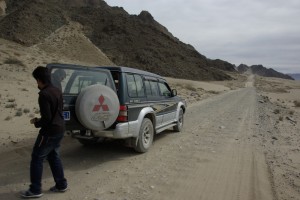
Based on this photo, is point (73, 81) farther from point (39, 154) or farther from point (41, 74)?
point (39, 154)

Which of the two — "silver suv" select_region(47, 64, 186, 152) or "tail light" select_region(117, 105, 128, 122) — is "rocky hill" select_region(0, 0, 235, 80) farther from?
"tail light" select_region(117, 105, 128, 122)

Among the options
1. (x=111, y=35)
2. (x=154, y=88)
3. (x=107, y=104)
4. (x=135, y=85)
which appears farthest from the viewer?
(x=111, y=35)

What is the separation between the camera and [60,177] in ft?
18.6

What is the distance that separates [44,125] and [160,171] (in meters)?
2.70

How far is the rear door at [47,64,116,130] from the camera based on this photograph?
678 cm

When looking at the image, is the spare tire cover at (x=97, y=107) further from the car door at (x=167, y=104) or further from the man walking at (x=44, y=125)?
the car door at (x=167, y=104)

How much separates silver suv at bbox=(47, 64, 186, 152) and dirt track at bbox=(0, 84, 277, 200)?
24.7 inches

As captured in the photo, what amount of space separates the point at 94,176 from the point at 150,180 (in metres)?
1.06

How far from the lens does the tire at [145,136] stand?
817 cm

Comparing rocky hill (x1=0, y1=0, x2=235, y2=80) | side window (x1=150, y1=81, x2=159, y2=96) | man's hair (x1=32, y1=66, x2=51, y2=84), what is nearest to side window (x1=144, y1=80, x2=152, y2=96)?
side window (x1=150, y1=81, x2=159, y2=96)

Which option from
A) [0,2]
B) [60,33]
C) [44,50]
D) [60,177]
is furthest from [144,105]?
[0,2]

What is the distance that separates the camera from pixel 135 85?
27.0 ft

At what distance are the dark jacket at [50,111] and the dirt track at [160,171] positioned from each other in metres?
1.09

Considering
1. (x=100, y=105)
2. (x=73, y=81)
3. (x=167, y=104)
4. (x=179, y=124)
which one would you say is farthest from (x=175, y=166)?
(x=179, y=124)
